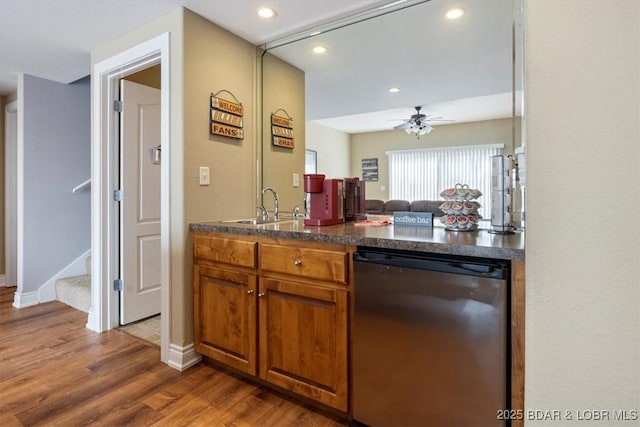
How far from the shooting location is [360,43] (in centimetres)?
232

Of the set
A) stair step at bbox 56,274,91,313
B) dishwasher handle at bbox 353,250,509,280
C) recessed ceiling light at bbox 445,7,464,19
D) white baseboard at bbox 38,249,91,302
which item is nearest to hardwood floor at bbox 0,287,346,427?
stair step at bbox 56,274,91,313

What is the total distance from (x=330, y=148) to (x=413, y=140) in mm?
658

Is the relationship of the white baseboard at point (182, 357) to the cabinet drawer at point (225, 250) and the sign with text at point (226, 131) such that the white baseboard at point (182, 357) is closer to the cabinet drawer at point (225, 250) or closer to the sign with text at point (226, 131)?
the cabinet drawer at point (225, 250)

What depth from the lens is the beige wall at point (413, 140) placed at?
188 centimetres

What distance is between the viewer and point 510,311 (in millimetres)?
1173

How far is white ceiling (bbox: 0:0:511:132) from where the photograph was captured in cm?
197

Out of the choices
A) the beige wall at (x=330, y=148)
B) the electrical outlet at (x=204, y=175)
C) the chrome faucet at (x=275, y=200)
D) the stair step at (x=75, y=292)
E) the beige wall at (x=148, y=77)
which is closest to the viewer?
the electrical outlet at (x=204, y=175)

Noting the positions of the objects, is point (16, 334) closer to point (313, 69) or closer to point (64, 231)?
point (64, 231)

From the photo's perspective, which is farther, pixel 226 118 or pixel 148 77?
pixel 148 77

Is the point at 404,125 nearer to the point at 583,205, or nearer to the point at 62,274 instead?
the point at 583,205

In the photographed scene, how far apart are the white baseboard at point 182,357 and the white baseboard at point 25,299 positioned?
217 centimetres

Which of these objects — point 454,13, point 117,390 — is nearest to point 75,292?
point 117,390

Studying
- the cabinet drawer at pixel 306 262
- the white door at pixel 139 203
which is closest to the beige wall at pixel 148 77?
the white door at pixel 139 203

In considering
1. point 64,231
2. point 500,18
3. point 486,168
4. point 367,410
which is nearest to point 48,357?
point 64,231
